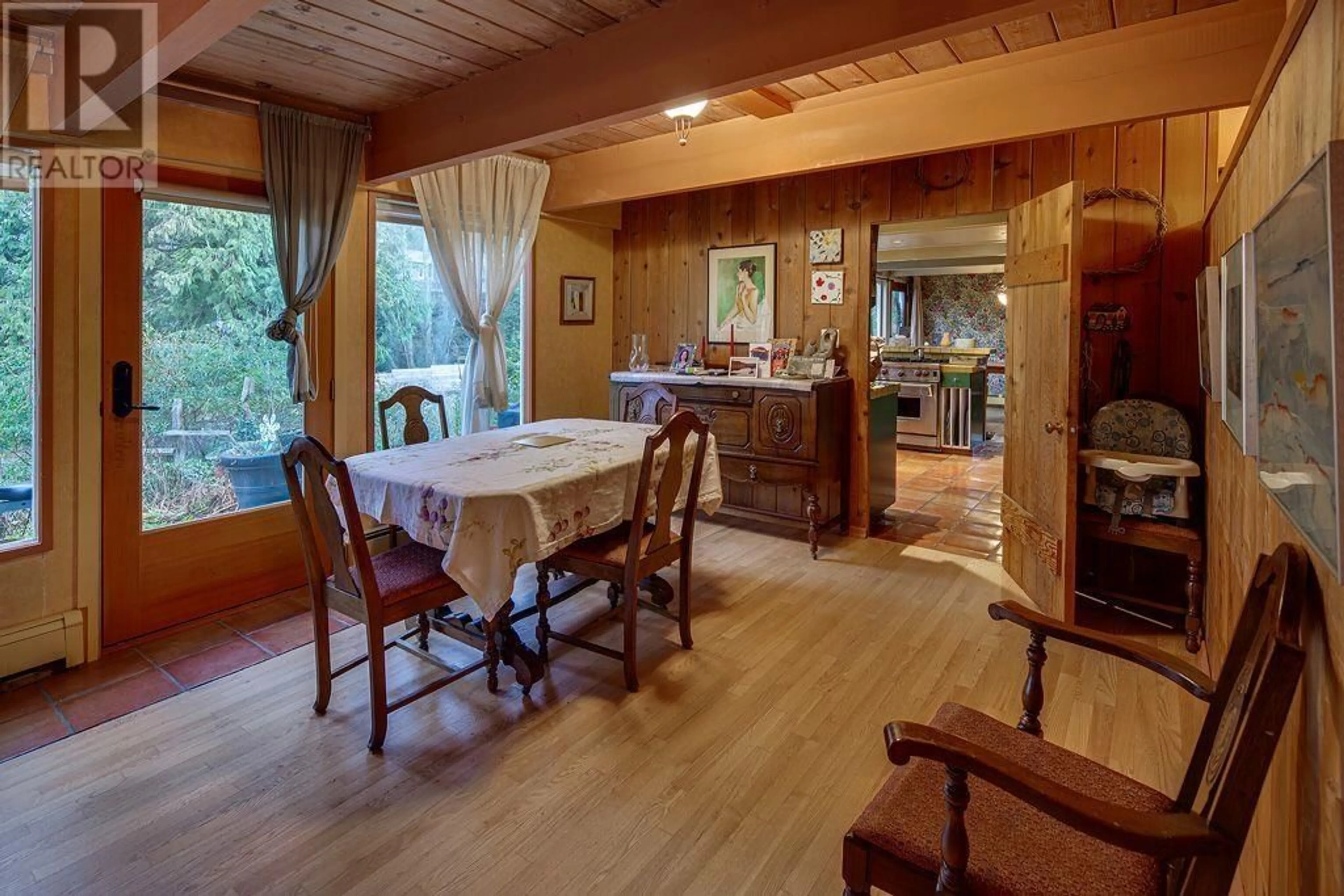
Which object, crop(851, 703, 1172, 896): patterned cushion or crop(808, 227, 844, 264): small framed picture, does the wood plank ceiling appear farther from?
crop(851, 703, 1172, 896): patterned cushion

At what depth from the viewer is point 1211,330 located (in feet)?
6.98

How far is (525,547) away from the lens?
7.44ft

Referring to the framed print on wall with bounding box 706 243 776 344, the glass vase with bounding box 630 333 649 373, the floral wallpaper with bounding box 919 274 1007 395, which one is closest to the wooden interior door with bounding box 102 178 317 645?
the glass vase with bounding box 630 333 649 373

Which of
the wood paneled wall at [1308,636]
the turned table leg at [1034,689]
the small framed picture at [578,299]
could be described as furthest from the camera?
the small framed picture at [578,299]

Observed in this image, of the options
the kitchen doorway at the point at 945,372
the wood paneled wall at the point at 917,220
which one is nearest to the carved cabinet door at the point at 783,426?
the wood paneled wall at the point at 917,220

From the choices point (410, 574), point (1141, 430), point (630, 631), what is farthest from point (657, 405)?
point (1141, 430)

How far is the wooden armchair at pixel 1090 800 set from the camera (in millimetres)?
931

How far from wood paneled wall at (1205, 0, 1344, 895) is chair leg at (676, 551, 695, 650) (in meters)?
1.78

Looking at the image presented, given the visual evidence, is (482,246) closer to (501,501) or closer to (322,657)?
(501,501)

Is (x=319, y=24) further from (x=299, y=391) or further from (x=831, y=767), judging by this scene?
(x=831, y=767)

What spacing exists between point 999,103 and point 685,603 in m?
2.54

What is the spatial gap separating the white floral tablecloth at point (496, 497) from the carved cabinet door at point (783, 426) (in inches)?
50.3

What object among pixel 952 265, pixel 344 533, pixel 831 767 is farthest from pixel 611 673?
pixel 952 265

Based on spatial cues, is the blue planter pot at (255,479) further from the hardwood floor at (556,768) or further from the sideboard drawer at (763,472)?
the sideboard drawer at (763,472)
